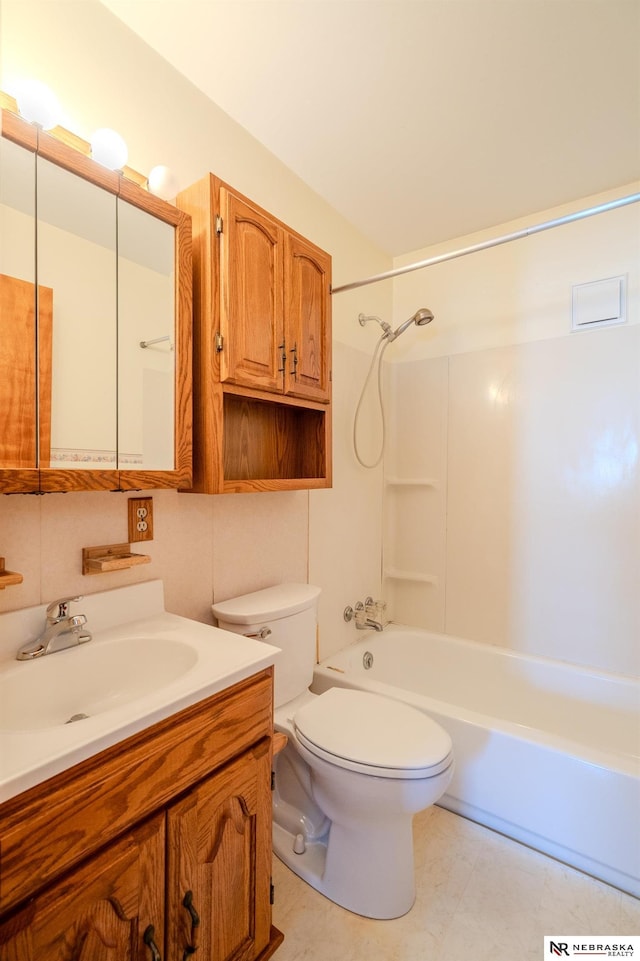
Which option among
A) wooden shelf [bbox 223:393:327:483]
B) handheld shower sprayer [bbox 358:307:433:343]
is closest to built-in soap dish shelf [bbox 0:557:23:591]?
wooden shelf [bbox 223:393:327:483]

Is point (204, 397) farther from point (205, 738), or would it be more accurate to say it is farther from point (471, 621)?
point (471, 621)

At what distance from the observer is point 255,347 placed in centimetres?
136

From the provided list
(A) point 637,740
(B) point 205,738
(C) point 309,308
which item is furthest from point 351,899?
(C) point 309,308

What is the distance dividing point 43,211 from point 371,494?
69.8 inches

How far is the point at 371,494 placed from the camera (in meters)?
2.36

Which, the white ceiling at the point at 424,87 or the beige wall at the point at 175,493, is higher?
the white ceiling at the point at 424,87

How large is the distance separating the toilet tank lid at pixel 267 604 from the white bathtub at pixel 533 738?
439 mm

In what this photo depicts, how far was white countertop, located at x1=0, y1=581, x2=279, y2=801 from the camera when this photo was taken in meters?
0.65

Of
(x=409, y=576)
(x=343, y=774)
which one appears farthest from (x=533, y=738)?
(x=409, y=576)

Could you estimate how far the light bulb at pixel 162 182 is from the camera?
1194 mm

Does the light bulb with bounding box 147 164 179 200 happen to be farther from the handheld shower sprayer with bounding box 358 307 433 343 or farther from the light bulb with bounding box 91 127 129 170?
the handheld shower sprayer with bounding box 358 307 433 343

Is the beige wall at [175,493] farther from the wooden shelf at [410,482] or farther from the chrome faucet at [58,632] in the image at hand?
the wooden shelf at [410,482]

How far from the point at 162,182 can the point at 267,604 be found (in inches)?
50.3

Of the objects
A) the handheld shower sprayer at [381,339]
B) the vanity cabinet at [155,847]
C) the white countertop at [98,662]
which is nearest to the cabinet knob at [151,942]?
the vanity cabinet at [155,847]
